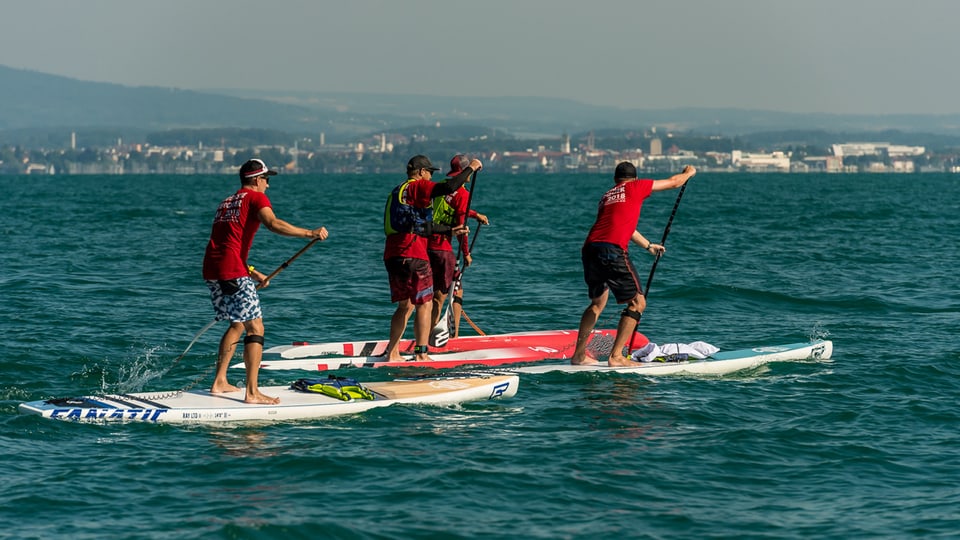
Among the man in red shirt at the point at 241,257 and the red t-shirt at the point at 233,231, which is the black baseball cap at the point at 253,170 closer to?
the man in red shirt at the point at 241,257

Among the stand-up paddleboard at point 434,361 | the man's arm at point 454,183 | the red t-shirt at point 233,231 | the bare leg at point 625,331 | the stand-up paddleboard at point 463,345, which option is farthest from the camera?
the stand-up paddleboard at point 463,345

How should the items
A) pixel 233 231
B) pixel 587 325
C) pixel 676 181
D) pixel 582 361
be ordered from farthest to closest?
1. pixel 582 361
2. pixel 587 325
3. pixel 676 181
4. pixel 233 231

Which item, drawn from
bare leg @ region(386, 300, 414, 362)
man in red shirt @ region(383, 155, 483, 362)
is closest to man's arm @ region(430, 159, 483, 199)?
man in red shirt @ region(383, 155, 483, 362)

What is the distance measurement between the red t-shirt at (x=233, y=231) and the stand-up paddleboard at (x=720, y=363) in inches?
147

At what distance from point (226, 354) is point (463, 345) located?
470 cm

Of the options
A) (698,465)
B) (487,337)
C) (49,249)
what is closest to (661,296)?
(487,337)

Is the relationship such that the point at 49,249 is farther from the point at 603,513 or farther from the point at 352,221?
the point at 603,513

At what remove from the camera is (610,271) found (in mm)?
13141

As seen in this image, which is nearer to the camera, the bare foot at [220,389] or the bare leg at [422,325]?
the bare foot at [220,389]

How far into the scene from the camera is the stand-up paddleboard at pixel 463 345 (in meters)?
15.0

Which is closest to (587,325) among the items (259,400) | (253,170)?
(259,400)

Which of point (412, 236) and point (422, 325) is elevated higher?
point (412, 236)

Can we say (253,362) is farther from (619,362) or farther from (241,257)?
(619,362)

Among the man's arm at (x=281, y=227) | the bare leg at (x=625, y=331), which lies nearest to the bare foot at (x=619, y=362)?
the bare leg at (x=625, y=331)
